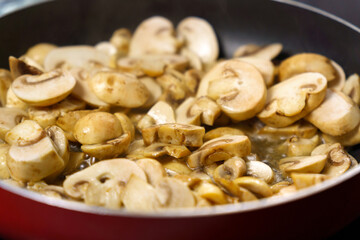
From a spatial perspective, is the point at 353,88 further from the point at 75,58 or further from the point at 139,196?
the point at 75,58

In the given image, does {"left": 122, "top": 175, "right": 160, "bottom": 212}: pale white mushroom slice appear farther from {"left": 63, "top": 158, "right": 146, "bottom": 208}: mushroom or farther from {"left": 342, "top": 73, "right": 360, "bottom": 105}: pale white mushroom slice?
{"left": 342, "top": 73, "right": 360, "bottom": 105}: pale white mushroom slice

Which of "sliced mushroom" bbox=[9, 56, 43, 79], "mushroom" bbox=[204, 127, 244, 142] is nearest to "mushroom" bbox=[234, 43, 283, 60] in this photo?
"mushroom" bbox=[204, 127, 244, 142]

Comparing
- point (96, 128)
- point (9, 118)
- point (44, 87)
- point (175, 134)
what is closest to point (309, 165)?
point (175, 134)

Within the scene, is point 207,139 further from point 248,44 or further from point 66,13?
Answer: point 66,13

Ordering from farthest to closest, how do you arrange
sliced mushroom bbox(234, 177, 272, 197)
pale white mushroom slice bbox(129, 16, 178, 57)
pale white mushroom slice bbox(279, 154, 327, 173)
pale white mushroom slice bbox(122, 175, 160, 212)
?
pale white mushroom slice bbox(129, 16, 178, 57)
pale white mushroom slice bbox(279, 154, 327, 173)
sliced mushroom bbox(234, 177, 272, 197)
pale white mushroom slice bbox(122, 175, 160, 212)

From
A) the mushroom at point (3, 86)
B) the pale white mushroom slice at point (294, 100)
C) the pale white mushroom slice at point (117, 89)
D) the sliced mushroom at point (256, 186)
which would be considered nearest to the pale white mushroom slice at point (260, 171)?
the sliced mushroom at point (256, 186)
